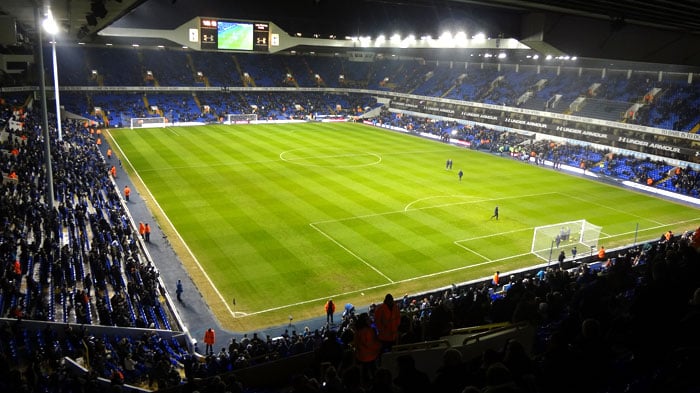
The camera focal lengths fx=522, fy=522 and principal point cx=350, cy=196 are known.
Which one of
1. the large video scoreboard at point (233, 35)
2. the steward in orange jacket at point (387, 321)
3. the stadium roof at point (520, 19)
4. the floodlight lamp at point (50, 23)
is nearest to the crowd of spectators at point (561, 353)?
the steward in orange jacket at point (387, 321)

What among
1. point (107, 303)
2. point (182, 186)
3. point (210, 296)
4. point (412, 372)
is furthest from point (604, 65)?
point (412, 372)

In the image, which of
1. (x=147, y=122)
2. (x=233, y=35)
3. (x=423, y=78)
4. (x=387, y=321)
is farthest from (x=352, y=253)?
(x=423, y=78)

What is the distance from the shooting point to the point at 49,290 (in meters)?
16.6

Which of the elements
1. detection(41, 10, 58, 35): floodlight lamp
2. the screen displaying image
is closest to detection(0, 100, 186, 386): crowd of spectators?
detection(41, 10, 58, 35): floodlight lamp

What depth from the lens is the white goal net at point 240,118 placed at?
64500 millimetres

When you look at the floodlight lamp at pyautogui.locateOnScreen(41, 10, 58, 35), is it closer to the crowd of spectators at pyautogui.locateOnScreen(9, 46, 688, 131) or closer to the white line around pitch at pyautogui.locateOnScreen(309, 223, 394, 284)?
the white line around pitch at pyautogui.locateOnScreen(309, 223, 394, 284)

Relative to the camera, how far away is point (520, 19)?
11852mm

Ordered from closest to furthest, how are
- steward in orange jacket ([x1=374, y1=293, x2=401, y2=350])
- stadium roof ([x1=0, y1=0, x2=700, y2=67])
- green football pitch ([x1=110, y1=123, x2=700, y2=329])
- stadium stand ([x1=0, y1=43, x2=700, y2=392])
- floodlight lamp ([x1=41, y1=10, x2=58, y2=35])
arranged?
stadium stand ([x1=0, y1=43, x2=700, y2=392]) < steward in orange jacket ([x1=374, y1=293, x2=401, y2=350]) < stadium roof ([x1=0, y1=0, x2=700, y2=67]) < green football pitch ([x1=110, y1=123, x2=700, y2=329]) < floodlight lamp ([x1=41, y1=10, x2=58, y2=35])

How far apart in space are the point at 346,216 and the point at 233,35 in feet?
59.1

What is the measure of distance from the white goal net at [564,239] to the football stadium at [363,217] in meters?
0.13

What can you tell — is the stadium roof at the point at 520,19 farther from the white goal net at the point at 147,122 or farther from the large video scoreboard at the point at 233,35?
the white goal net at the point at 147,122

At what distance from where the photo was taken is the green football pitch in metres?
20.1

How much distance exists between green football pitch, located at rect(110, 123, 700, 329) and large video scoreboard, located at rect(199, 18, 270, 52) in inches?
342

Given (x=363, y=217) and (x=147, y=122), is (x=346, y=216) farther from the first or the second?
(x=147, y=122)
